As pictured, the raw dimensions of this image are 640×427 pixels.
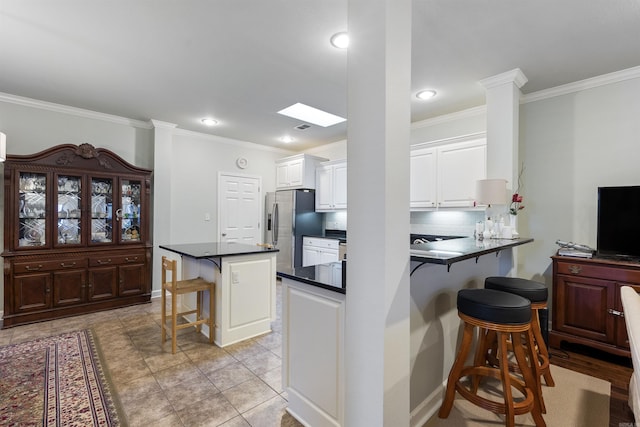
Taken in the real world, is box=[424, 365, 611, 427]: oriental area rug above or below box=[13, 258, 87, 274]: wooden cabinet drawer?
below

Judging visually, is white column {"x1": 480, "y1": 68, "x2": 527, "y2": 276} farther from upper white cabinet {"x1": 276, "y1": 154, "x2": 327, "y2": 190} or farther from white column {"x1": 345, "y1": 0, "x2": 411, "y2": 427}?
upper white cabinet {"x1": 276, "y1": 154, "x2": 327, "y2": 190}

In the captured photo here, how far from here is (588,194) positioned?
2.99 m

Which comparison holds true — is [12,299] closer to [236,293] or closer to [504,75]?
[236,293]

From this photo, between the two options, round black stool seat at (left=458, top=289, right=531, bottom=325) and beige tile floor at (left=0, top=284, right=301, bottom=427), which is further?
beige tile floor at (left=0, top=284, right=301, bottom=427)

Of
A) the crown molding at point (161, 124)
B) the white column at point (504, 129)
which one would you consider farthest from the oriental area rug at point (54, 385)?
the white column at point (504, 129)

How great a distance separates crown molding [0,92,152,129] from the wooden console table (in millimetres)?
5505

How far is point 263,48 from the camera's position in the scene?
2.45 metres

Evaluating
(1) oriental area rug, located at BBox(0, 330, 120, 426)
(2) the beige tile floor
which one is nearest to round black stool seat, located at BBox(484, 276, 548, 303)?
(2) the beige tile floor

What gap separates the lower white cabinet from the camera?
160 cm

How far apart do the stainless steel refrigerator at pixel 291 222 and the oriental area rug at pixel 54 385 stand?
3.03m

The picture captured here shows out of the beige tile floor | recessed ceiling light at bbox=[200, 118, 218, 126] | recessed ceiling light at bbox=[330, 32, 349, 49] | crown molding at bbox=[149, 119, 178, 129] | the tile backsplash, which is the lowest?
the beige tile floor

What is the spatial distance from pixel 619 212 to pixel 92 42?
4.76 m

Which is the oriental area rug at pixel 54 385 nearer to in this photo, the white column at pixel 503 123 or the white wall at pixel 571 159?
the white column at pixel 503 123

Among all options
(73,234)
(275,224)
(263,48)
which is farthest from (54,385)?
(275,224)
